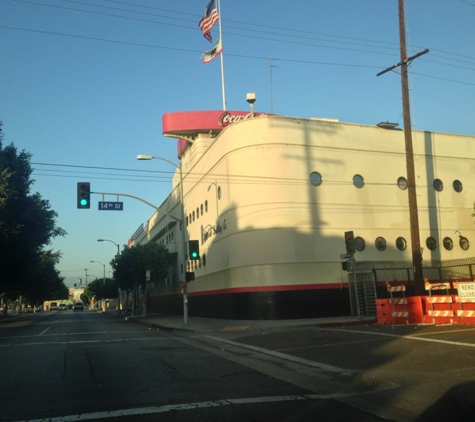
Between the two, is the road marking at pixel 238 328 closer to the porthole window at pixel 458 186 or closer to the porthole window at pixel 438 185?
the porthole window at pixel 438 185

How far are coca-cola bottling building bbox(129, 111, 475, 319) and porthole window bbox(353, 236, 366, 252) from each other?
6cm

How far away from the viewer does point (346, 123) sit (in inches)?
1169

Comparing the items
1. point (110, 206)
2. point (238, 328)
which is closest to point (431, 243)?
point (238, 328)

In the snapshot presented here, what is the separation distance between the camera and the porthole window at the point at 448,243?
31562mm

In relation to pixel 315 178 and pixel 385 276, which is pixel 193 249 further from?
pixel 385 276

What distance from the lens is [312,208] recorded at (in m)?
27.9

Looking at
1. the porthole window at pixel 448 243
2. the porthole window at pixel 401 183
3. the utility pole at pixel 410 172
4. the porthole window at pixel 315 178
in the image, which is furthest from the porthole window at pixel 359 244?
the porthole window at pixel 448 243

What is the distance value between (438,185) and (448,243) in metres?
3.69

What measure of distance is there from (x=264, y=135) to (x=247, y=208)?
404 cm

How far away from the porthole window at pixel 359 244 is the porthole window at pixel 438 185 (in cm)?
692

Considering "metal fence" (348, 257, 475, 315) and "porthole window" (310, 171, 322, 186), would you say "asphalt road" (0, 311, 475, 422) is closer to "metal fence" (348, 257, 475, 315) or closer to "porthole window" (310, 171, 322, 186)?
"metal fence" (348, 257, 475, 315)

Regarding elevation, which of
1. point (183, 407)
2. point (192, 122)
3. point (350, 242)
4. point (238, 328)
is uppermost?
point (192, 122)

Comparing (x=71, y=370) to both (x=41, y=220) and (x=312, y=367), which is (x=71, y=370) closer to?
(x=312, y=367)

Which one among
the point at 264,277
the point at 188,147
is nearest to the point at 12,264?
the point at 188,147
